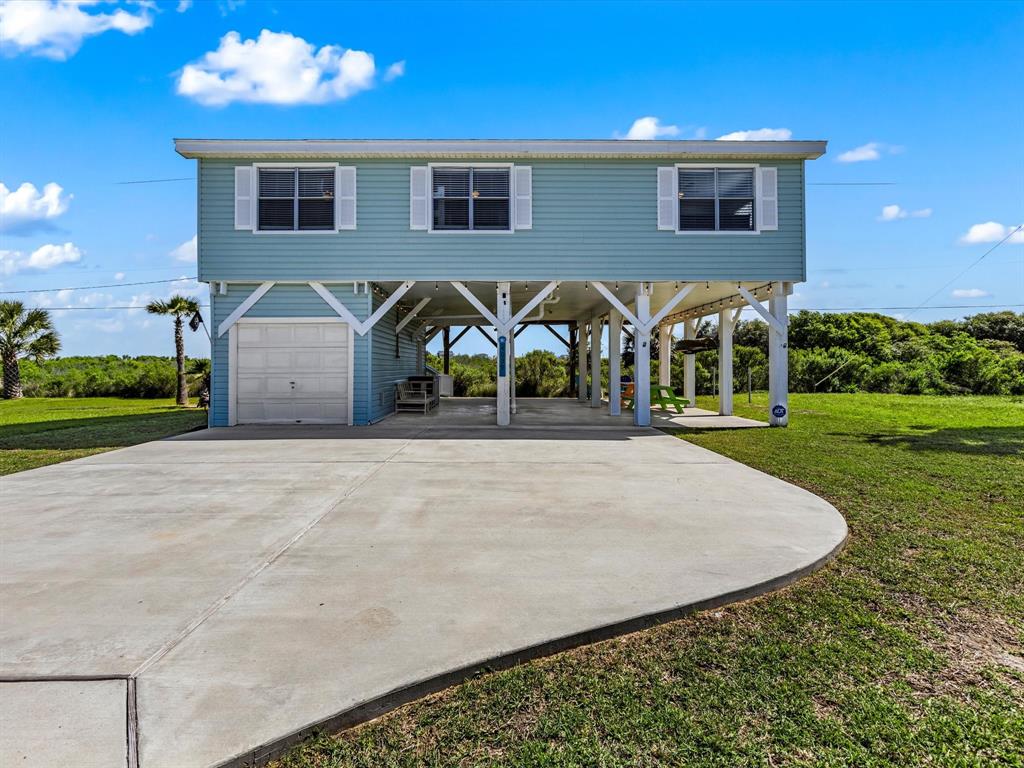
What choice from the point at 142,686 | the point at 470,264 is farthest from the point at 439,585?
the point at 470,264

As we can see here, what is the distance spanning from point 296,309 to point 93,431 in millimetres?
4467

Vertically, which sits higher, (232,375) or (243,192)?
(243,192)

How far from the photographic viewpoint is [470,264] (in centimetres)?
1176

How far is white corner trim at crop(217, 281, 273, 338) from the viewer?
1176 centimetres

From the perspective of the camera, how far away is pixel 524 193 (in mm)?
11625

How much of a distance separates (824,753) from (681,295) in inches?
420

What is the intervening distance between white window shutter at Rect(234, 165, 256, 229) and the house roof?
289mm

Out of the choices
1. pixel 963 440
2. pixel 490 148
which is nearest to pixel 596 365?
pixel 490 148

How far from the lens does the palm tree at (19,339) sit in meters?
22.5

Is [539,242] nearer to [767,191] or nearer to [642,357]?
[642,357]

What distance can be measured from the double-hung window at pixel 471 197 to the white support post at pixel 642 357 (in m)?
3.25

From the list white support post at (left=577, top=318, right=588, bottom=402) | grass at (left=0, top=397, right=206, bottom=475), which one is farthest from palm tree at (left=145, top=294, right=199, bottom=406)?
white support post at (left=577, top=318, right=588, bottom=402)

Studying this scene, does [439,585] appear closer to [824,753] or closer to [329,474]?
[824,753]

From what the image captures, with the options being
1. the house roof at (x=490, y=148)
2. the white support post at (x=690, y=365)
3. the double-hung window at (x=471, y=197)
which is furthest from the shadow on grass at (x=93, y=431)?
the white support post at (x=690, y=365)
